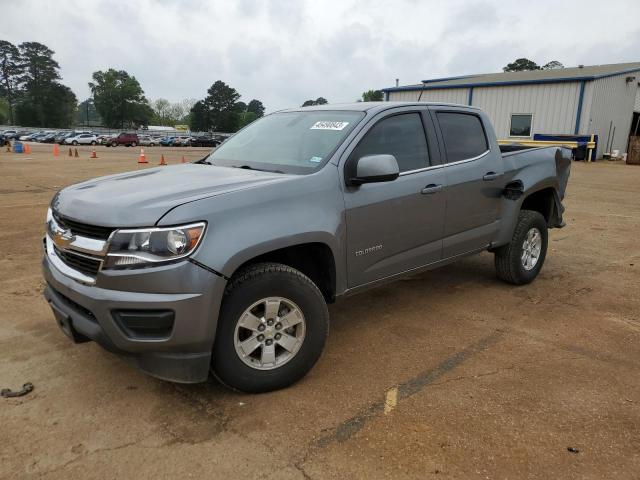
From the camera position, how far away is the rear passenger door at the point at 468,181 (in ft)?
13.9

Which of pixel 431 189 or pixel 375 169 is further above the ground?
pixel 375 169

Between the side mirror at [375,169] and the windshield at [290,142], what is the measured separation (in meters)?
0.28

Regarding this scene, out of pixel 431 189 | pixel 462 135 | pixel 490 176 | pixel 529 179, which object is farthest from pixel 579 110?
pixel 431 189

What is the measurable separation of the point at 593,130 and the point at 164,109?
121867mm

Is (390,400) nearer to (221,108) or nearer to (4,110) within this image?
(221,108)

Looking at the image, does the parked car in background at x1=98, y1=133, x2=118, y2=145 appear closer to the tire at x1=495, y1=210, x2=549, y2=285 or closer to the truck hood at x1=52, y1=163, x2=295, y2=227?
the tire at x1=495, y1=210, x2=549, y2=285

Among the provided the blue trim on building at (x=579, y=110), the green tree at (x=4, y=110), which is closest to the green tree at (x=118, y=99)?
the green tree at (x=4, y=110)

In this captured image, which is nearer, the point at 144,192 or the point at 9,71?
the point at 144,192

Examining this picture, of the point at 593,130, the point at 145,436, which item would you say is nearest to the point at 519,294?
the point at 145,436

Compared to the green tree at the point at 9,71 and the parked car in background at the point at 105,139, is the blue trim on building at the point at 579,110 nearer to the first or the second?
the parked car in background at the point at 105,139

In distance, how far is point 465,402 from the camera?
3.04 meters

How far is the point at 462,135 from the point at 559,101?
26.4 meters

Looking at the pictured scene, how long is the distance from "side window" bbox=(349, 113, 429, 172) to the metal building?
24.4 metres

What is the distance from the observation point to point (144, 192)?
2.98m
